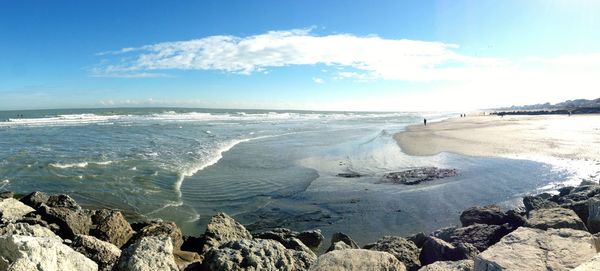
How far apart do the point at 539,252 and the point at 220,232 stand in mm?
5019

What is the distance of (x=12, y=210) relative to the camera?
25.4ft

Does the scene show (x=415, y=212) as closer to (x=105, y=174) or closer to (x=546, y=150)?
(x=105, y=174)

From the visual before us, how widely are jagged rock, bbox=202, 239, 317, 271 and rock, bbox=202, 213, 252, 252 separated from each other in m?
1.79

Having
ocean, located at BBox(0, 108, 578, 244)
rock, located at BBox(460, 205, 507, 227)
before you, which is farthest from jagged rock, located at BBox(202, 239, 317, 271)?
rock, located at BBox(460, 205, 507, 227)

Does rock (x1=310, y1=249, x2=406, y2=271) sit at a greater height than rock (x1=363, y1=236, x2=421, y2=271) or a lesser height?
greater

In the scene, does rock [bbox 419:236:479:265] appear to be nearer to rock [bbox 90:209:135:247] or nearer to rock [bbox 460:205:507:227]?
rock [bbox 460:205:507:227]

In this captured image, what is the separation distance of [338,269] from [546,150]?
65.9 ft

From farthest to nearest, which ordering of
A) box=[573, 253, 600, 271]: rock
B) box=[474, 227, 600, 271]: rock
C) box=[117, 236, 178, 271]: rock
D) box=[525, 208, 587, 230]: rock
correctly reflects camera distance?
box=[525, 208, 587, 230]: rock → box=[117, 236, 178, 271]: rock → box=[474, 227, 600, 271]: rock → box=[573, 253, 600, 271]: rock

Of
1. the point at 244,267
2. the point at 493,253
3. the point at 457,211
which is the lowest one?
the point at 457,211

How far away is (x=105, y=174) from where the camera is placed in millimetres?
14539

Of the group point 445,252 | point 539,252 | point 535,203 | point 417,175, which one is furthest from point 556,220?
point 417,175

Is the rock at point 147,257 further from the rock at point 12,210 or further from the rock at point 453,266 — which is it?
the rock at point 12,210

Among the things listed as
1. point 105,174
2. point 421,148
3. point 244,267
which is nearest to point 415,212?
point 244,267

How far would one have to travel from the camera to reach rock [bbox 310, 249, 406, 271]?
430 centimetres
